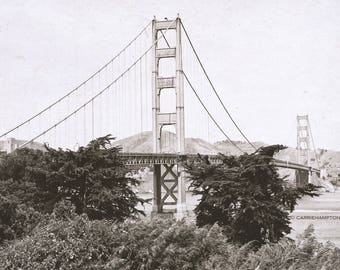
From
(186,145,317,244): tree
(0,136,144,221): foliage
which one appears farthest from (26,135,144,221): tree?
(186,145,317,244): tree

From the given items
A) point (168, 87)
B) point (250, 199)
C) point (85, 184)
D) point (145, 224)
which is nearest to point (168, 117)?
point (168, 87)

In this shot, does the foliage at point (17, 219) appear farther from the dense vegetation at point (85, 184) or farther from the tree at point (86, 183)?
the tree at point (86, 183)

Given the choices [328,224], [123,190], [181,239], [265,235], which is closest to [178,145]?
[328,224]

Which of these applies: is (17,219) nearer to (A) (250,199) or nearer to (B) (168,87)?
(A) (250,199)

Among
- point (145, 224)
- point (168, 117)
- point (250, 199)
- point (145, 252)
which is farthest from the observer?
point (168, 117)

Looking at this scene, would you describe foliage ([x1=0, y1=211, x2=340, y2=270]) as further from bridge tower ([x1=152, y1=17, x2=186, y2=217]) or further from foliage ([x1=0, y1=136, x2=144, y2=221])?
bridge tower ([x1=152, y1=17, x2=186, y2=217])

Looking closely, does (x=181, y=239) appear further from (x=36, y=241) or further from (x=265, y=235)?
(x=265, y=235)
